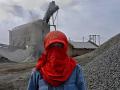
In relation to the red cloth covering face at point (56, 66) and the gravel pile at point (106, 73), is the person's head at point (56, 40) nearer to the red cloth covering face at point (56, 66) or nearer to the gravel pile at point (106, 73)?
the red cloth covering face at point (56, 66)

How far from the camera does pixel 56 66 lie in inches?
167

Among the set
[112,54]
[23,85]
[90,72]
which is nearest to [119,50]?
[112,54]

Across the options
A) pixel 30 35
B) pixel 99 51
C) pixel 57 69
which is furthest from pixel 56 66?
pixel 30 35

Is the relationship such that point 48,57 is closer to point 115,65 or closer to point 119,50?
point 115,65

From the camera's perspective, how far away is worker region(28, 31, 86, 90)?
4.25 m

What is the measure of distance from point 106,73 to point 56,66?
8.75 meters

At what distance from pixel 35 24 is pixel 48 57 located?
154 feet

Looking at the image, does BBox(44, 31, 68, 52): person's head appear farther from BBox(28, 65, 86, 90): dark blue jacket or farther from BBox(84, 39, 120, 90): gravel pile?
BBox(84, 39, 120, 90): gravel pile

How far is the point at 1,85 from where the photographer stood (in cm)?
1616

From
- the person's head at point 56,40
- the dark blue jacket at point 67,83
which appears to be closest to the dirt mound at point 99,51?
the dark blue jacket at point 67,83

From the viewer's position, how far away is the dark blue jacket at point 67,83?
14.2 ft

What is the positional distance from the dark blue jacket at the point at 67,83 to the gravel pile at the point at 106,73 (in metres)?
6.90

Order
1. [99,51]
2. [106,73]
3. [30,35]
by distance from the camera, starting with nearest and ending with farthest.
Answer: [106,73], [99,51], [30,35]

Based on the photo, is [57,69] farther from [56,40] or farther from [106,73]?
[106,73]
